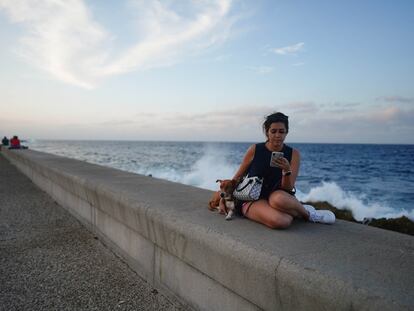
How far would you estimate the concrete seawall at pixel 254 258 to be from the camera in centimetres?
197

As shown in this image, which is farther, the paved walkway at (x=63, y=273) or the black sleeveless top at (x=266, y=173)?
the black sleeveless top at (x=266, y=173)

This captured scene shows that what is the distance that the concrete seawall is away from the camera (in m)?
1.97

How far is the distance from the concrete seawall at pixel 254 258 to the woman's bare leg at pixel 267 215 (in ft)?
0.25

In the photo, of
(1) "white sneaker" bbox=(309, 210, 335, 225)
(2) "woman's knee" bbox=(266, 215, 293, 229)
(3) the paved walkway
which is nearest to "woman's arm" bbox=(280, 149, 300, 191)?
(1) "white sneaker" bbox=(309, 210, 335, 225)

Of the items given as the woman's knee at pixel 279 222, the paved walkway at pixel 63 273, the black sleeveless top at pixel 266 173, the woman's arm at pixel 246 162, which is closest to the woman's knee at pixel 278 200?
the woman's knee at pixel 279 222

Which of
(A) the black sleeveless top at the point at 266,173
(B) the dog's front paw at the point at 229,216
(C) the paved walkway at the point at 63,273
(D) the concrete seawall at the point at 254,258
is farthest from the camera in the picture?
(A) the black sleeveless top at the point at 266,173

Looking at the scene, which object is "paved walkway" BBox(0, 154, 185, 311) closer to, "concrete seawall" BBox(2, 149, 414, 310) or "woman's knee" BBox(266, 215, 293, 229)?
"concrete seawall" BBox(2, 149, 414, 310)

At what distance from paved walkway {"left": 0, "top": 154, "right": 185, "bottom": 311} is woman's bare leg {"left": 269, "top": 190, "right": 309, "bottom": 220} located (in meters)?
1.26

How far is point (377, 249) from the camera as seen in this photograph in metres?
2.63

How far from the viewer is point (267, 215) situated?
3.21m

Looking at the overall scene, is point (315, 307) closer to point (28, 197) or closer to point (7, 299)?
point (7, 299)

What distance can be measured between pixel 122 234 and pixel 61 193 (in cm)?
394

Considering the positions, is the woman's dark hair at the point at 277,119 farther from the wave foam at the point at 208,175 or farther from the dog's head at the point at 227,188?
the wave foam at the point at 208,175

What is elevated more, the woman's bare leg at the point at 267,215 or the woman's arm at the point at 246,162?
the woman's arm at the point at 246,162
